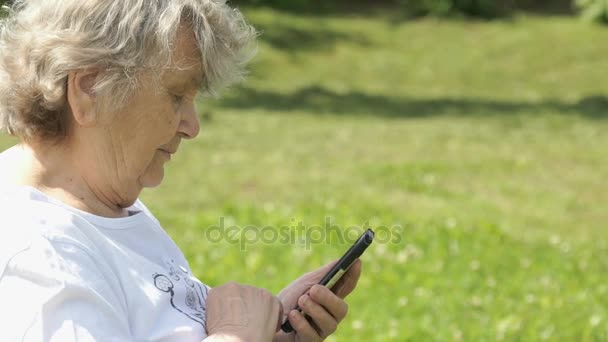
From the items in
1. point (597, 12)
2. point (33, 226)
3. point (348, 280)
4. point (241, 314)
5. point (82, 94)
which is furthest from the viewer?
point (597, 12)

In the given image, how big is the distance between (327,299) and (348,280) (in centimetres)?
13

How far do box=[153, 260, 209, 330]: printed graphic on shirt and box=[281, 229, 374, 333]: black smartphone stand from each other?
255 millimetres

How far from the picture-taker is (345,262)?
2287 millimetres

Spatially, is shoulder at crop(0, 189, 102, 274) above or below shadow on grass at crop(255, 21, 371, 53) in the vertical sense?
above

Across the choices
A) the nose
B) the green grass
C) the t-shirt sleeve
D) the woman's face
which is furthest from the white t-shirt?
the green grass

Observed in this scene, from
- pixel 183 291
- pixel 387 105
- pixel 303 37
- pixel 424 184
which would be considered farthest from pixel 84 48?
pixel 303 37

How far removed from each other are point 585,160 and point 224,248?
572cm

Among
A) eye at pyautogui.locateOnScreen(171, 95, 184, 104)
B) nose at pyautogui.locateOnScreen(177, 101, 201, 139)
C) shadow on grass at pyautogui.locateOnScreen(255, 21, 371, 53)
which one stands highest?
eye at pyautogui.locateOnScreen(171, 95, 184, 104)

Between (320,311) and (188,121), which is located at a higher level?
(188,121)

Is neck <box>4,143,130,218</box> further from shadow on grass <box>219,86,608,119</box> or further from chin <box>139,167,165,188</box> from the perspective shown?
shadow on grass <box>219,86,608,119</box>

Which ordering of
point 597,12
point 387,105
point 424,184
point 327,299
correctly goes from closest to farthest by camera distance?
1. point 327,299
2. point 424,184
3. point 387,105
4. point 597,12

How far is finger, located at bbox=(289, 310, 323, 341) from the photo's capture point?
7.54 feet

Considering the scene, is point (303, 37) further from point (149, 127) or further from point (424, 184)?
point (149, 127)

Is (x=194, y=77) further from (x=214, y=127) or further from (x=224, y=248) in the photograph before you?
(x=214, y=127)
